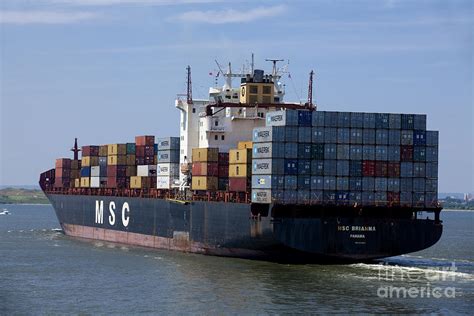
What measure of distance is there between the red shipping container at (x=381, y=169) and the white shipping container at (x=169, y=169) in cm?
2246

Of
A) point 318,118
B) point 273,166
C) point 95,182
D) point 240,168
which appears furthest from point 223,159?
point 95,182

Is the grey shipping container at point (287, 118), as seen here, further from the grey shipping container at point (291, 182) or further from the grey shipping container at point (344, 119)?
the grey shipping container at point (291, 182)

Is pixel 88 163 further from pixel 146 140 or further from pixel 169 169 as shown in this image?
pixel 169 169

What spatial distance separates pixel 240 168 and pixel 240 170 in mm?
144

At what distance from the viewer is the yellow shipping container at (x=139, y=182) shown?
90.9 meters

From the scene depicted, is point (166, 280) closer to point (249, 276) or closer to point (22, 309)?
point (249, 276)

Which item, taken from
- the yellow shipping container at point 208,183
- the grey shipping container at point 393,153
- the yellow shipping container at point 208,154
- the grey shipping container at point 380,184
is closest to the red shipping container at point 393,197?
the grey shipping container at point 380,184

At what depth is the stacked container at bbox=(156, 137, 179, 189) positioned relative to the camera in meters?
85.8

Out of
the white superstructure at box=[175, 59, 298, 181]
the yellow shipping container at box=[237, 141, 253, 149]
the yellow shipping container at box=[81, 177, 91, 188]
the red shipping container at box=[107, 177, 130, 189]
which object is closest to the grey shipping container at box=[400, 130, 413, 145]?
the yellow shipping container at box=[237, 141, 253, 149]

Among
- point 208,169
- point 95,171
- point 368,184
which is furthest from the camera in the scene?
point 95,171

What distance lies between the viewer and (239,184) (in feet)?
238

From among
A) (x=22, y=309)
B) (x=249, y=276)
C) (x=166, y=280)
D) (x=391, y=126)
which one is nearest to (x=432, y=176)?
(x=391, y=126)

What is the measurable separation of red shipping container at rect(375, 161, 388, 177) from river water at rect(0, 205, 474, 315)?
242 inches

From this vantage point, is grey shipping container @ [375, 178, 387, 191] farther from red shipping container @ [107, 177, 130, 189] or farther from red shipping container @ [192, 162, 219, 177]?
red shipping container @ [107, 177, 130, 189]
